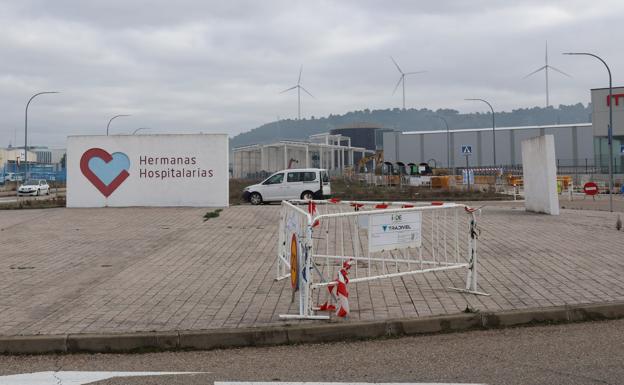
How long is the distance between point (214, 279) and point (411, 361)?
459 centimetres

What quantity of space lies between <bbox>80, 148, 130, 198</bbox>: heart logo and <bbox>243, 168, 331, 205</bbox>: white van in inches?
271

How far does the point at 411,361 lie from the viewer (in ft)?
18.9

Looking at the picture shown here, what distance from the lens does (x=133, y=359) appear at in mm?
6117

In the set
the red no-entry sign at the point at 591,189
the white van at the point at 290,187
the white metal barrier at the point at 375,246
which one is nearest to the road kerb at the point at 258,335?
the white metal barrier at the point at 375,246

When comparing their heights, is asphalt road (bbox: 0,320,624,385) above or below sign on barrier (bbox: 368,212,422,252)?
below

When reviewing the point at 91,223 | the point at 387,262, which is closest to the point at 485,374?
the point at 387,262

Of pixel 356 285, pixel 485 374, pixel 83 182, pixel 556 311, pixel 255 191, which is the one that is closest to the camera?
pixel 485 374

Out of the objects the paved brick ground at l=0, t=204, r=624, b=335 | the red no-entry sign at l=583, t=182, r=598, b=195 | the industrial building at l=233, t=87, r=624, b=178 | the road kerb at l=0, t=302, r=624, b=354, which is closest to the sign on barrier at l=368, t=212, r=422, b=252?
the paved brick ground at l=0, t=204, r=624, b=335

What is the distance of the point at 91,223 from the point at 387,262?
510 inches

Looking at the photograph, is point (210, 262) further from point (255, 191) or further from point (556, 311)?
point (255, 191)

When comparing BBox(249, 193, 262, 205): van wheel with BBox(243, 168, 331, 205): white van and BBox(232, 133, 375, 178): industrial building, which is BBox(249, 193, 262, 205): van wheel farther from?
BBox(232, 133, 375, 178): industrial building

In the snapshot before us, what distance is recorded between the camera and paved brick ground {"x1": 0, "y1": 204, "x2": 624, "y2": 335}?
24.1 ft

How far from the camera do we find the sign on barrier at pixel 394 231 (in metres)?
7.96

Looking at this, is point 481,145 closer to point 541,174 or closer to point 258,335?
point 541,174
